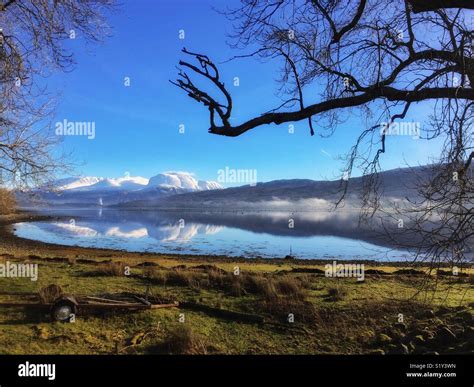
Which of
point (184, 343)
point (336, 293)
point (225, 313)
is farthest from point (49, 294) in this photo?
point (336, 293)

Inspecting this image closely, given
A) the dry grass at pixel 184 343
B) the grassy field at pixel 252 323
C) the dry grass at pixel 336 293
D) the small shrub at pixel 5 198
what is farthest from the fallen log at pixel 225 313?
the small shrub at pixel 5 198

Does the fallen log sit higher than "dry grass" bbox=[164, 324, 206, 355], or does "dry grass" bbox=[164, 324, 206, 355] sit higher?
"dry grass" bbox=[164, 324, 206, 355]

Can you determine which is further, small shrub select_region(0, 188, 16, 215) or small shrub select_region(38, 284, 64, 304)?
small shrub select_region(0, 188, 16, 215)

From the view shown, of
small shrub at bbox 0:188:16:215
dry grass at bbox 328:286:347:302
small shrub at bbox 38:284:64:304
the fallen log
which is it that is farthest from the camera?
small shrub at bbox 0:188:16:215

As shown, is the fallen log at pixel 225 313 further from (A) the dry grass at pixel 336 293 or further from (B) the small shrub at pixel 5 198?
(B) the small shrub at pixel 5 198

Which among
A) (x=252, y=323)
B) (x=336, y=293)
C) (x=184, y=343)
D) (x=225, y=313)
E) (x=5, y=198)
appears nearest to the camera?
(x=184, y=343)

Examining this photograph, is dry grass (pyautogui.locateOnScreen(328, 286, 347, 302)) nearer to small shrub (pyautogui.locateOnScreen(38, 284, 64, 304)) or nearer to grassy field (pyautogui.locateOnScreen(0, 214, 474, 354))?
grassy field (pyautogui.locateOnScreen(0, 214, 474, 354))

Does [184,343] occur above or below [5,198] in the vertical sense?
below

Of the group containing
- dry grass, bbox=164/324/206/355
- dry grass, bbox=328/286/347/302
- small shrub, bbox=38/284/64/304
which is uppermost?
small shrub, bbox=38/284/64/304

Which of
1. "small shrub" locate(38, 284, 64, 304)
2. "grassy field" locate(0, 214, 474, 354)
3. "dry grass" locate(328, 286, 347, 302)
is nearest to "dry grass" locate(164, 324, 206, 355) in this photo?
"grassy field" locate(0, 214, 474, 354)

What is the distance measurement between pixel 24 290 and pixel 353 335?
7045 mm

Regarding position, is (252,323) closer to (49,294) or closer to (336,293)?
(336,293)
